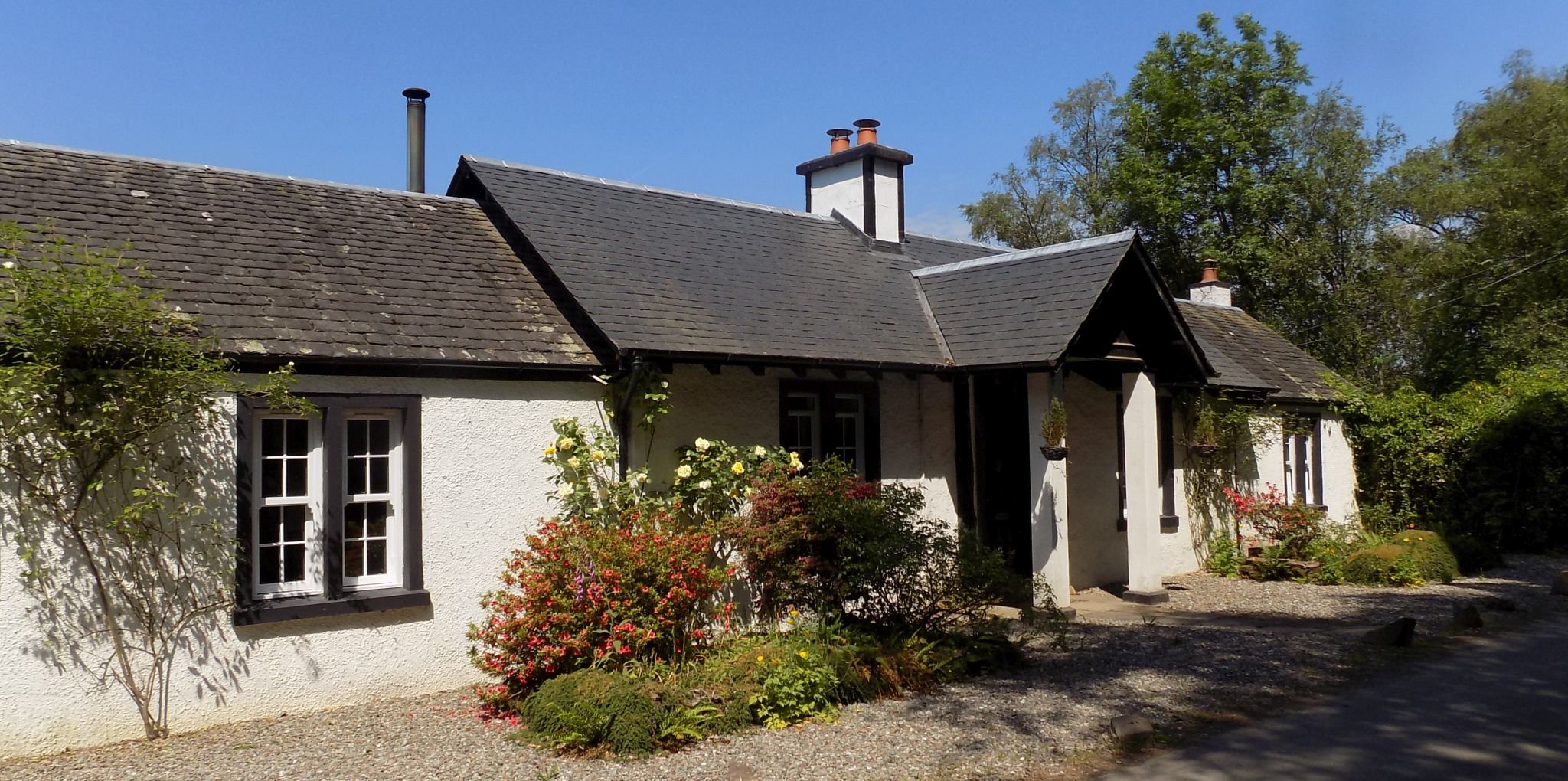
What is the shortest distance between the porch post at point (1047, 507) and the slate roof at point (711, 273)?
129 cm

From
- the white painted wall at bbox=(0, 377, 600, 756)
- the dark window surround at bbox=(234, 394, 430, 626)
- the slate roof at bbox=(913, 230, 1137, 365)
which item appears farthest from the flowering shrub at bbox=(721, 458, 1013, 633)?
the slate roof at bbox=(913, 230, 1137, 365)

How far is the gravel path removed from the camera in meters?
7.09

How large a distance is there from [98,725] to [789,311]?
787 centimetres

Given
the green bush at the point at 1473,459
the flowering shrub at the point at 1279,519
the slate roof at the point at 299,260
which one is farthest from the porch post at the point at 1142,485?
the slate roof at the point at 299,260

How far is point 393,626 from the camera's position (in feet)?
30.2

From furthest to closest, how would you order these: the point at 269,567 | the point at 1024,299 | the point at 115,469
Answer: the point at 1024,299 < the point at 269,567 < the point at 115,469

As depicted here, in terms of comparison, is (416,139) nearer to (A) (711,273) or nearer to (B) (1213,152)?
(A) (711,273)

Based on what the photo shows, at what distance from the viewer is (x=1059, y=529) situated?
41.6 ft

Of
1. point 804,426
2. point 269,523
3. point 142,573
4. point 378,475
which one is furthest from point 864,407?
point 142,573

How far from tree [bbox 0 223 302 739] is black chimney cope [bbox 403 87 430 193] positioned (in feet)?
20.0

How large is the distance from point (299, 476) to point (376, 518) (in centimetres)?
75

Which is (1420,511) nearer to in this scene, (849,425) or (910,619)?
(849,425)

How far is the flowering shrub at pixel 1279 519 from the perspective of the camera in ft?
56.2

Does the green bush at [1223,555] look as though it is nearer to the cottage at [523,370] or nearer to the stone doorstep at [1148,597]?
the cottage at [523,370]
